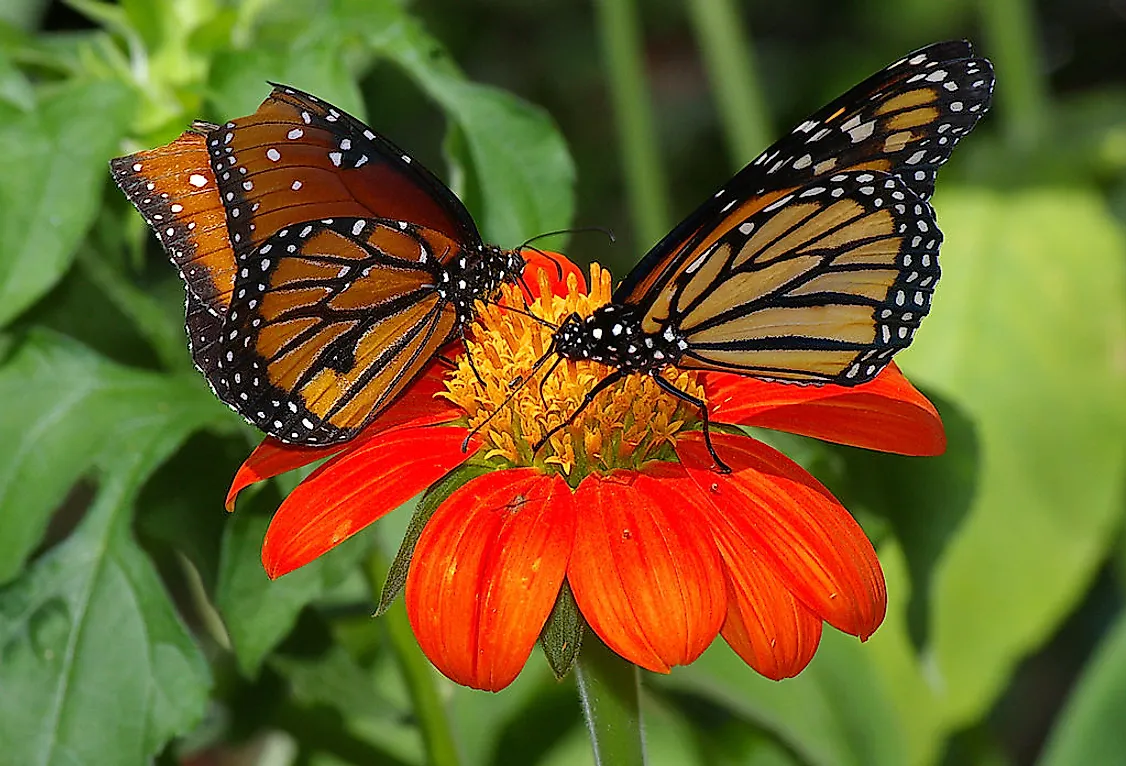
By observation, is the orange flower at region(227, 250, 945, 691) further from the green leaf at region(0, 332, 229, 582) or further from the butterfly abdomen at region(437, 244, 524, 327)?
the green leaf at region(0, 332, 229, 582)

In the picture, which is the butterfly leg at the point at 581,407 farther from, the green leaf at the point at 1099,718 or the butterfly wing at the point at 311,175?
the green leaf at the point at 1099,718

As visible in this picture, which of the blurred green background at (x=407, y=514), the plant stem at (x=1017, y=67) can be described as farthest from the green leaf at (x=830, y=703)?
the plant stem at (x=1017, y=67)

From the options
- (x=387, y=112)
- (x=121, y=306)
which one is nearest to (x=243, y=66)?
(x=121, y=306)

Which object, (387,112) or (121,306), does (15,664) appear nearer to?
(121,306)

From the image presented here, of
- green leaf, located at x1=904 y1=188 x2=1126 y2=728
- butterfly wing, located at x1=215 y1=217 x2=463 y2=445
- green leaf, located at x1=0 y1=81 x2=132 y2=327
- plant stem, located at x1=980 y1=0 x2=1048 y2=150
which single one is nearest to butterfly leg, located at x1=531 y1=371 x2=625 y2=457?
butterfly wing, located at x1=215 y1=217 x2=463 y2=445

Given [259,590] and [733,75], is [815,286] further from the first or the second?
[733,75]

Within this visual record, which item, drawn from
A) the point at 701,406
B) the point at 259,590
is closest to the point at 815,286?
the point at 701,406
